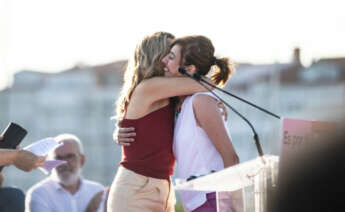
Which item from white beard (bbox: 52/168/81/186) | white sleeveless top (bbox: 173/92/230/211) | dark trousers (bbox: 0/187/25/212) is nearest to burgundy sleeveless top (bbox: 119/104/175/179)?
white sleeveless top (bbox: 173/92/230/211)

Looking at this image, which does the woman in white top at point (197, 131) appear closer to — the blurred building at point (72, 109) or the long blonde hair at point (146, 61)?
the long blonde hair at point (146, 61)

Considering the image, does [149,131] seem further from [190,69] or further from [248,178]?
[248,178]

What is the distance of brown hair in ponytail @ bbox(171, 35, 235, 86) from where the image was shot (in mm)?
3688

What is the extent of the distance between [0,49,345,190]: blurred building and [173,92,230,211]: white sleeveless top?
171 ft

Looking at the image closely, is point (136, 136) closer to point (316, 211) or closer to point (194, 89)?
point (194, 89)

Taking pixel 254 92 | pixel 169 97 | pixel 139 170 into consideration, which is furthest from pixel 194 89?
pixel 254 92

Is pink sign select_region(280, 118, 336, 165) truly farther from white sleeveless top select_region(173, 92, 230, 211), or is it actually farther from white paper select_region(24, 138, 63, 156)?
white paper select_region(24, 138, 63, 156)

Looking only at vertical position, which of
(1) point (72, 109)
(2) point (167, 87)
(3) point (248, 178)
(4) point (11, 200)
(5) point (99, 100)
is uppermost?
(2) point (167, 87)

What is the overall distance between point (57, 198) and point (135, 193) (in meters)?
3.06

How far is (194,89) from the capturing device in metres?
3.66

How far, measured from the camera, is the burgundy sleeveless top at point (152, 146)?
3709 millimetres

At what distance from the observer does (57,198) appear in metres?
6.61

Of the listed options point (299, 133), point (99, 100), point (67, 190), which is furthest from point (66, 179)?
point (99, 100)

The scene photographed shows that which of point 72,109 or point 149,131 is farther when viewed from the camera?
point 72,109
